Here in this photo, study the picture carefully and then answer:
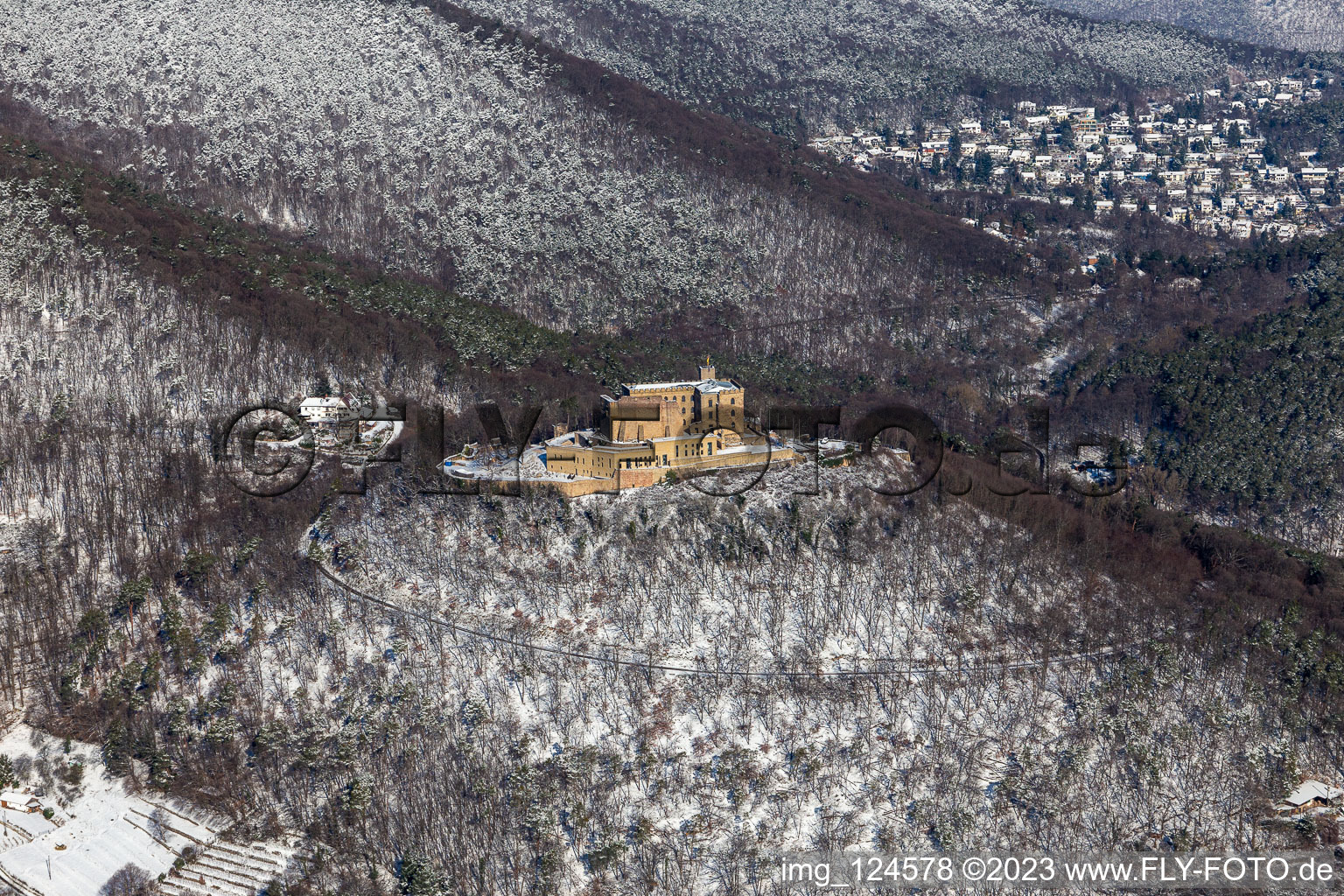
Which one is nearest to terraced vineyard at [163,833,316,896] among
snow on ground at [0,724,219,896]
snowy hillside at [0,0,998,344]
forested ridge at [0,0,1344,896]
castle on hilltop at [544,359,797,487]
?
forested ridge at [0,0,1344,896]

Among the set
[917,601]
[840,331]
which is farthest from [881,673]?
[840,331]

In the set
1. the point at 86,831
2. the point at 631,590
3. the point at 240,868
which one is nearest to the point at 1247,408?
the point at 631,590

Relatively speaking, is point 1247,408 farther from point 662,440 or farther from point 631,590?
point 631,590

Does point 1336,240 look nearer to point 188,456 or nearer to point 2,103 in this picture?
point 188,456

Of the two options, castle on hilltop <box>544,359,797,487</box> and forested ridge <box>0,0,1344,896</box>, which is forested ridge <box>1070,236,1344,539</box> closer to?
forested ridge <box>0,0,1344,896</box>

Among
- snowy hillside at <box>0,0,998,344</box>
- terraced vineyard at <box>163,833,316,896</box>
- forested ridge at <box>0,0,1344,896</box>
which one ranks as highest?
snowy hillside at <box>0,0,998,344</box>

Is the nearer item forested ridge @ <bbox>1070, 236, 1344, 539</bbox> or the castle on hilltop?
the castle on hilltop
